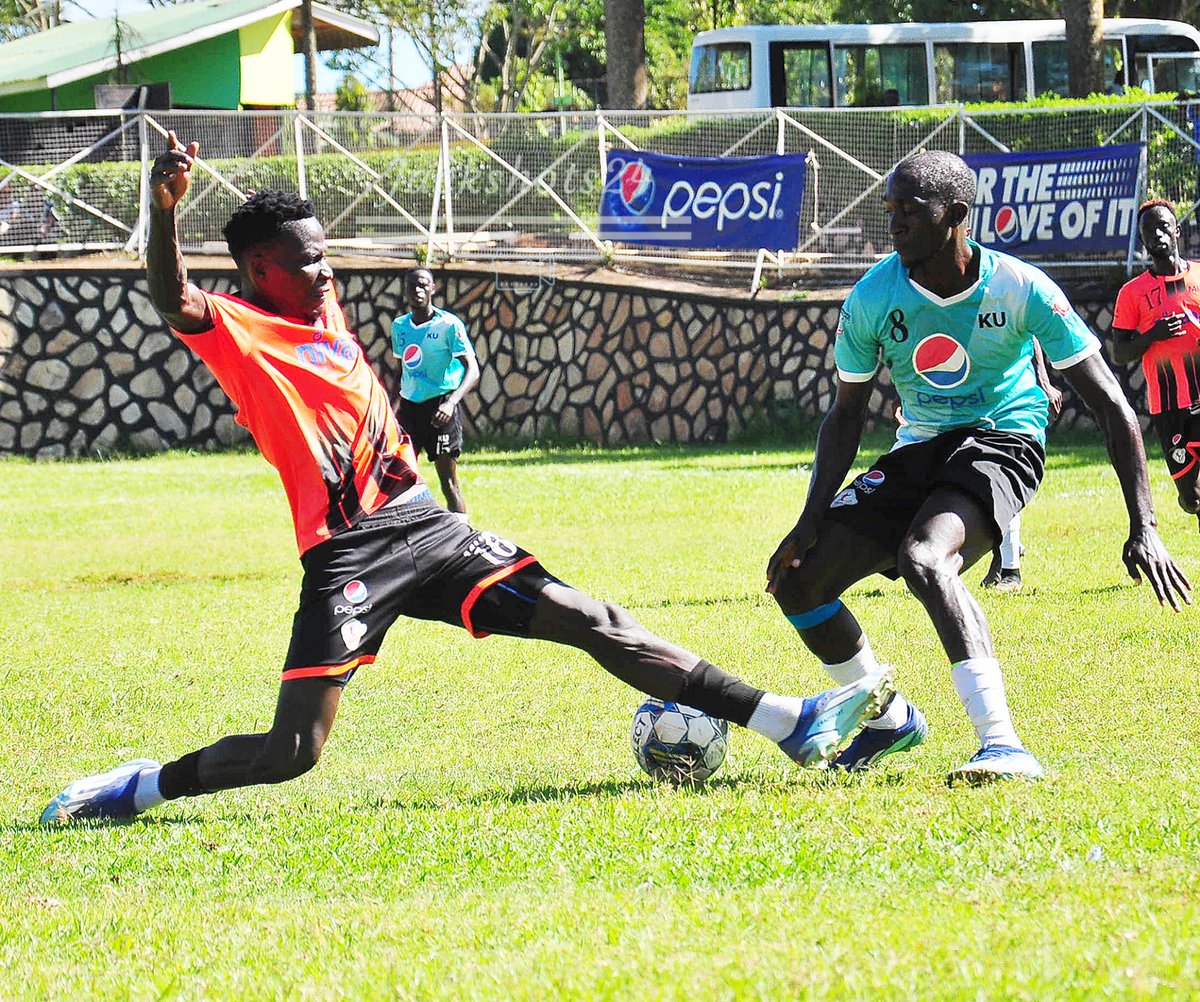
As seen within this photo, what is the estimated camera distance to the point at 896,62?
31312mm

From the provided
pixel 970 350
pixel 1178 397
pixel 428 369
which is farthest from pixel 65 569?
pixel 970 350

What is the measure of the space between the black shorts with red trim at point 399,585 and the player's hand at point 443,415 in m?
7.40

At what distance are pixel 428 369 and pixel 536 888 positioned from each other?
9.72 m

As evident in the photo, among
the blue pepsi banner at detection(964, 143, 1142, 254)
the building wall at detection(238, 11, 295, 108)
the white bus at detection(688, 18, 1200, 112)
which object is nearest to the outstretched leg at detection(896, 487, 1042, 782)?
the blue pepsi banner at detection(964, 143, 1142, 254)

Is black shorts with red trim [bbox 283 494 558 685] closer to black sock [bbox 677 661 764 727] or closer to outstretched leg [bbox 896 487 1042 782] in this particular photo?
black sock [bbox 677 661 764 727]

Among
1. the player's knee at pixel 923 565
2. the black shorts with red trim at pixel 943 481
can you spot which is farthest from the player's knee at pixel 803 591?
the player's knee at pixel 923 565

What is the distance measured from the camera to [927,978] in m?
3.35

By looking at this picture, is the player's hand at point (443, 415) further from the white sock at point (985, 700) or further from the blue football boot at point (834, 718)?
the white sock at point (985, 700)

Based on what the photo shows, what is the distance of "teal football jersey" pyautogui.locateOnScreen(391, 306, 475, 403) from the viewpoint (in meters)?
13.8

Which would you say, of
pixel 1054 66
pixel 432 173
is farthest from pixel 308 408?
pixel 1054 66

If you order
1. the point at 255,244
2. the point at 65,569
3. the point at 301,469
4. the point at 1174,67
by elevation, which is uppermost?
the point at 1174,67

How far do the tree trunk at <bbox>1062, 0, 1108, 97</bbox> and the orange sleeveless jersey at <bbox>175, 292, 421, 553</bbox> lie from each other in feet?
66.1

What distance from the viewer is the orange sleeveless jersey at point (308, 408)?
17.2 feet

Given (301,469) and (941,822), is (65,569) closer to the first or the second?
(301,469)
